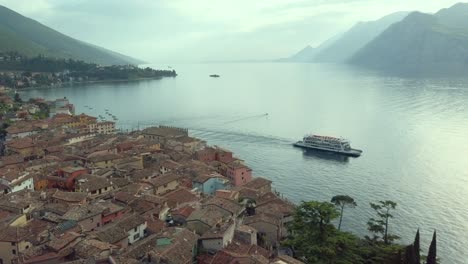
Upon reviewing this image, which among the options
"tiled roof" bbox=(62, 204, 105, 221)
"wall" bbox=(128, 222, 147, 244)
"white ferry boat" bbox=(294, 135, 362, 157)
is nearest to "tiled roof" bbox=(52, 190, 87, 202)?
"tiled roof" bbox=(62, 204, 105, 221)

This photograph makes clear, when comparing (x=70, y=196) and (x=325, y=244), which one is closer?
(x=325, y=244)

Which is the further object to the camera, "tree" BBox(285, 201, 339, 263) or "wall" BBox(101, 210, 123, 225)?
"wall" BBox(101, 210, 123, 225)

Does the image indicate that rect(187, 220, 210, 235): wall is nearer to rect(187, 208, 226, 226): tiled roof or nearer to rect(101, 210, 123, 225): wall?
rect(187, 208, 226, 226): tiled roof

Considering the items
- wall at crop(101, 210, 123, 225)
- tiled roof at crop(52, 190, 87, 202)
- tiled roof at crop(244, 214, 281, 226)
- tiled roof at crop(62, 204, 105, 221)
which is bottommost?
tiled roof at crop(244, 214, 281, 226)

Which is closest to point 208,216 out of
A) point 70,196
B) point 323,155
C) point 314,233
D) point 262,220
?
point 262,220

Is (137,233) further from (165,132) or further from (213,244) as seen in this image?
(165,132)

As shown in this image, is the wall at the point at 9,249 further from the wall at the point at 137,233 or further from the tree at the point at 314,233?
the tree at the point at 314,233
